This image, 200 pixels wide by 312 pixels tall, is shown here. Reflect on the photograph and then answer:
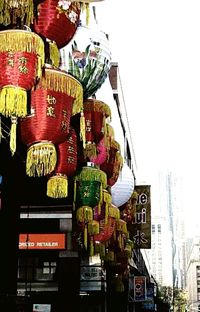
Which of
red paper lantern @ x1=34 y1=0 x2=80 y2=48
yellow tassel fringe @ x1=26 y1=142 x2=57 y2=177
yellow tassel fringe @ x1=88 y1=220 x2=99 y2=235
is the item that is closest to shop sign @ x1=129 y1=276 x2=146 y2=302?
yellow tassel fringe @ x1=88 y1=220 x2=99 y2=235

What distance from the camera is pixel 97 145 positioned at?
7691mm

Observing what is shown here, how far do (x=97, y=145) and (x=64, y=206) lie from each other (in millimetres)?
5100

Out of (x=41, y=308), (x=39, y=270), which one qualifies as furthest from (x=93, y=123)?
(x=39, y=270)

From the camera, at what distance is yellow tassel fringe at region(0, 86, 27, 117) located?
4625 millimetres

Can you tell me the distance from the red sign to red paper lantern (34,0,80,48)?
8076 mm

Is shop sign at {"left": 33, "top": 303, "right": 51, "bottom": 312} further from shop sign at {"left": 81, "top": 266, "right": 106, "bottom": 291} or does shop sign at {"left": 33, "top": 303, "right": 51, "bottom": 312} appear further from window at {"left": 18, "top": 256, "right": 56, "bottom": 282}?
shop sign at {"left": 81, "top": 266, "right": 106, "bottom": 291}

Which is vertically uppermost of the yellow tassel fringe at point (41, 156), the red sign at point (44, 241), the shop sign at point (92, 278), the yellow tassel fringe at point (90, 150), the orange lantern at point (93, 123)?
the orange lantern at point (93, 123)

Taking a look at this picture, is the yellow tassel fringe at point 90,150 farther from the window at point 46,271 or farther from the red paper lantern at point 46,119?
the window at point 46,271

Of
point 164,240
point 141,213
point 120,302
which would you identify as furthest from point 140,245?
point 164,240

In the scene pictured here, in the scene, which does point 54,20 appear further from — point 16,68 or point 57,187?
point 57,187

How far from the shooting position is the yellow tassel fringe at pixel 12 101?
462 centimetres

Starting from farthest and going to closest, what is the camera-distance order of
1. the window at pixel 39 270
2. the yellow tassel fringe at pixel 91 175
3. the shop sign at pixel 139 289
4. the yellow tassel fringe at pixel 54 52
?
the shop sign at pixel 139 289 → the window at pixel 39 270 → the yellow tassel fringe at pixel 91 175 → the yellow tassel fringe at pixel 54 52

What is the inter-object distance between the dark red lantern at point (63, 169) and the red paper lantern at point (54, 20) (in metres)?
1.18

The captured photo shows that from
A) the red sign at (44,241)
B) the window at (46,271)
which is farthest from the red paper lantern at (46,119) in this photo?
the window at (46,271)
